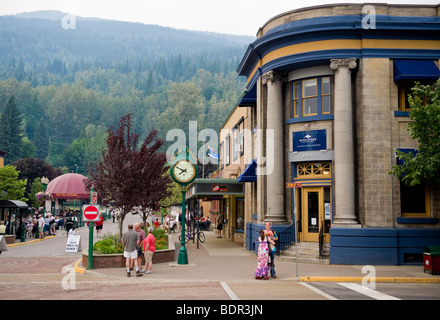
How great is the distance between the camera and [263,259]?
51.1 ft

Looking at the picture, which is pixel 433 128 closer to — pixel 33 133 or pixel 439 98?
pixel 439 98

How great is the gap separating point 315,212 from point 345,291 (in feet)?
27.5

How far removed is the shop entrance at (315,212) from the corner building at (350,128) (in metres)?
0.04

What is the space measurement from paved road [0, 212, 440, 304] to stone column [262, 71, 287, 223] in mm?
2614

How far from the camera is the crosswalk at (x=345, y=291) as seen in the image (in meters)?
12.0

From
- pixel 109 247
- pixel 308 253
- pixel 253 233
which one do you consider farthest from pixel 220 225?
pixel 109 247

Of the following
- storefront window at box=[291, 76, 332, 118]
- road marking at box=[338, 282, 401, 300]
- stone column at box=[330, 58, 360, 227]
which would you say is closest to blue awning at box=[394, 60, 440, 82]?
stone column at box=[330, 58, 360, 227]

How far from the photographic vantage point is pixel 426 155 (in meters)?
17.1

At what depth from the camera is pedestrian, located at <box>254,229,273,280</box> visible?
50.9 ft

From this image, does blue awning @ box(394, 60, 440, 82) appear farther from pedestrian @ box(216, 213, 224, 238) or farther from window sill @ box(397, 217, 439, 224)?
pedestrian @ box(216, 213, 224, 238)

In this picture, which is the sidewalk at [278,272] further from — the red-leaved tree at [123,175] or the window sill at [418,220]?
the red-leaved tree at [123,175]

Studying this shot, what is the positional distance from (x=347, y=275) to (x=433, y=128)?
6154mm

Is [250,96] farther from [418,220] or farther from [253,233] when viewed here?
[418,220]
